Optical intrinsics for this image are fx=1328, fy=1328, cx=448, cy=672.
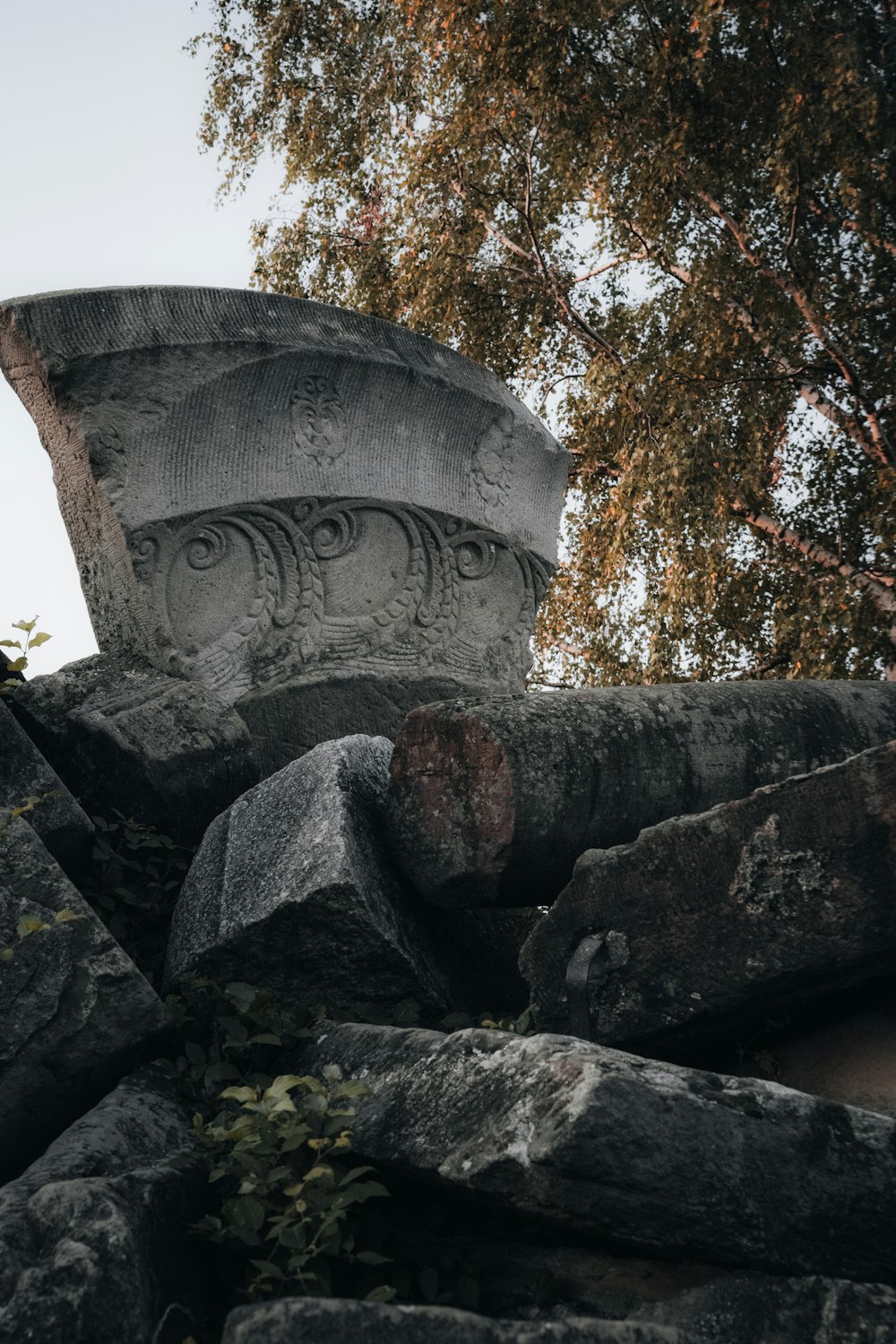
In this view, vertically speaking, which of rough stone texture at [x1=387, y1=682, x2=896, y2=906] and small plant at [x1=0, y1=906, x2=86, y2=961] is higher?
rough stone texture at [x1=387, y1=682, x2=896, y2=906]

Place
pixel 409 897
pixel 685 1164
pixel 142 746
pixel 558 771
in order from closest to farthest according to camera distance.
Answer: pixel 685 1164 < pixel 558 771 < pixel 409 897 < pixel 142 746

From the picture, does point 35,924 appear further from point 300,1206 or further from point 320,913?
point 300,1206

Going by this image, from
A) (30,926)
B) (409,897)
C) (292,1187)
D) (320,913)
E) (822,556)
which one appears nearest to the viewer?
(292,1187)

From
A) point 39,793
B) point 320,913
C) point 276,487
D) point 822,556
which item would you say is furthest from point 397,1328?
point 822,556

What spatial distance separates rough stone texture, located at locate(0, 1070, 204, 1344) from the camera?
1854 millimetres

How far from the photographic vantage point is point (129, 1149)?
231cm

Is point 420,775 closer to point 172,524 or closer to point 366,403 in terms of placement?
point 172,524

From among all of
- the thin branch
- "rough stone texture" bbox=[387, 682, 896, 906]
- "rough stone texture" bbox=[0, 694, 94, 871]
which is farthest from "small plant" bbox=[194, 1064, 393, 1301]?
the thin branch

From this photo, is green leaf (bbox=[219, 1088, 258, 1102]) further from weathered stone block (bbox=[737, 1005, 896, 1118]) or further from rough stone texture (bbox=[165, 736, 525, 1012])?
weathered stone block (bbox=[737, 1005, 896, 1118])

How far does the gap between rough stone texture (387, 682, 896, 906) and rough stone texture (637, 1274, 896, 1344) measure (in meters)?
1.19

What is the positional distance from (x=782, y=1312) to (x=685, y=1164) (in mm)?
231

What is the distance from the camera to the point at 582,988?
2670 millimetres

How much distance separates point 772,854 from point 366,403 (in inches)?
123

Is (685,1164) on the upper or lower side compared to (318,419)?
lower
